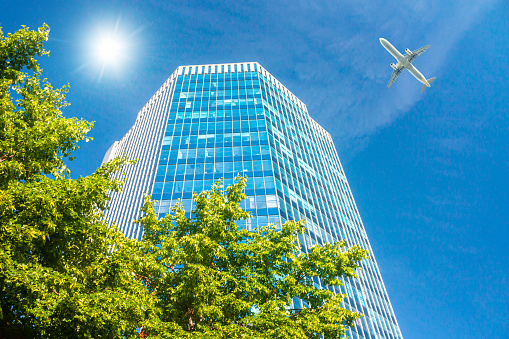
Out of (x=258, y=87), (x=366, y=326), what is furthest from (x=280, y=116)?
(x=366, y=326)

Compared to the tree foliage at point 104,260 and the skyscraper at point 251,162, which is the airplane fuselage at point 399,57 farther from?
the tree foliage at point 104,260

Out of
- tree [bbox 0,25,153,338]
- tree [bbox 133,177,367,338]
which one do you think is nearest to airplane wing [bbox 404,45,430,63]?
tree [bbox 133,177,367,338]

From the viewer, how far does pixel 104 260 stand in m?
10.4

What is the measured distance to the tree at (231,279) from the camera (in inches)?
434

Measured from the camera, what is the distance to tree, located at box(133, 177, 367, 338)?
1102cm

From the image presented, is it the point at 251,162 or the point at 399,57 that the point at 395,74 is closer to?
the point at 399,57

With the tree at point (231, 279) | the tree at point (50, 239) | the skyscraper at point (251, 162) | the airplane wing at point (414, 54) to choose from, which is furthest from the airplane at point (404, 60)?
the tree at point (50, 239)

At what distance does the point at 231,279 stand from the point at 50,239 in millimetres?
5784

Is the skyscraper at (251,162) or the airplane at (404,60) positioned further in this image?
the airplane at (404,60)

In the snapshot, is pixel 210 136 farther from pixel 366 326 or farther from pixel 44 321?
pixel 44 321

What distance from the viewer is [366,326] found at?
168 ft

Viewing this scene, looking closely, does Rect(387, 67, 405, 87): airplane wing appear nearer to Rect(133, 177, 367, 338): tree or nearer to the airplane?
the airplane

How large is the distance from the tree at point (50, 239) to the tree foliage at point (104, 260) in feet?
0.11

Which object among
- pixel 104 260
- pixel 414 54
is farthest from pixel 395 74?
pixel 104 260
